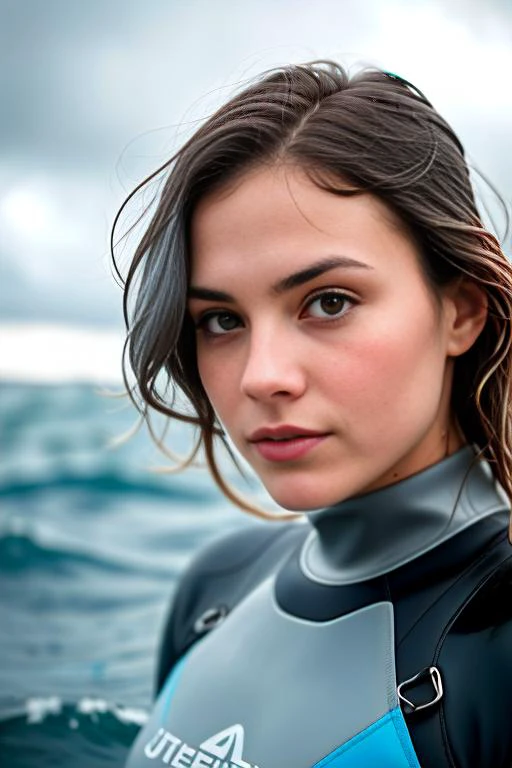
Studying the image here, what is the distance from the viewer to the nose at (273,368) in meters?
1.57

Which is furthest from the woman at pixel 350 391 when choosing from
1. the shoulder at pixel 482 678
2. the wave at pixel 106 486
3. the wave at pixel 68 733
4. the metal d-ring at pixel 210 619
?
the wave at pixel 106 486

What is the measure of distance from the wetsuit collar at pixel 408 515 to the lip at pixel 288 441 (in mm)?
223

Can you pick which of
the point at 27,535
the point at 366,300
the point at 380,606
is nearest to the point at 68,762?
the point at 380,606

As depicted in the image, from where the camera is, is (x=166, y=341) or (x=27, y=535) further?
(x=27, y=535)

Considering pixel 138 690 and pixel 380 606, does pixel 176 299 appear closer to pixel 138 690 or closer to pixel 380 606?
pixel 380 606

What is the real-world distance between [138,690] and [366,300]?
2528mm

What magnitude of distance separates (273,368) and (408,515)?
400 mm

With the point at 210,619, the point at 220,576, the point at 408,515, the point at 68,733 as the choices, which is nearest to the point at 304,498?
the point at 408,515

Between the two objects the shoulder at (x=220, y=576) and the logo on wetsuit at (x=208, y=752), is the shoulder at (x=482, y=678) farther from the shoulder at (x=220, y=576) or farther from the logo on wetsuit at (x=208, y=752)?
the shoulder at (x=220, y=576)

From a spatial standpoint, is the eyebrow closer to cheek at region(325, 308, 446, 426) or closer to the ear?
cheek at region(325, 308, 446, 426)

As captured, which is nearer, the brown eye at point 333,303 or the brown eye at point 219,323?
the brown eye at point 333,303

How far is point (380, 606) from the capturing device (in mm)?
1733

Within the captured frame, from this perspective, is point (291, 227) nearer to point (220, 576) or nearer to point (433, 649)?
point (433, 649)

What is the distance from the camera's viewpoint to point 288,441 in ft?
5.38
